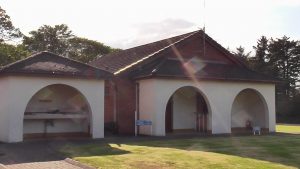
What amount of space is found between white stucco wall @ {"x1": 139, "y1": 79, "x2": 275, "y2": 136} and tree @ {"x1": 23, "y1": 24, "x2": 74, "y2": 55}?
125 feet

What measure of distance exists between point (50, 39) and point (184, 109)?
39092mm

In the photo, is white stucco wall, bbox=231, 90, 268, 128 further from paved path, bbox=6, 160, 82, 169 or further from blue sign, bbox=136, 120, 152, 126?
paved path, bbox=6, 160, 82, 169

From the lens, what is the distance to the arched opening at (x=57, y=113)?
22031 millimetres

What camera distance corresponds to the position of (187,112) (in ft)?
88.1

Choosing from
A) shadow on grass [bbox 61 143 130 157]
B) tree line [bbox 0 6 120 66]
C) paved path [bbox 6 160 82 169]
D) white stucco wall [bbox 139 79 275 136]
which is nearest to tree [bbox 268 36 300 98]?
tree line [bbox 0 6 120 66]

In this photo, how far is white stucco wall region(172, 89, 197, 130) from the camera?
26406mm

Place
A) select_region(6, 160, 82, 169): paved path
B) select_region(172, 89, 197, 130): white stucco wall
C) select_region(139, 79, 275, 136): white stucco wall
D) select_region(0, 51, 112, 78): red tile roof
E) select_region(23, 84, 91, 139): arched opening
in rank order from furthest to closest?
1. select_region(172, 89, 197, 130): white stucco wall
2. select_region(139, 79, 275, 136): white stucco wall
3. select_region(23, 84, 91, 139): arched opening
4. select_region(0, 51, 112, 78): red tile roof
5. select_region(6, 160, 82, 169): paved path

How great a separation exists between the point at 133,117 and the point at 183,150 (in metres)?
9.19

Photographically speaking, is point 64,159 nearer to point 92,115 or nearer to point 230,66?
point 92,115

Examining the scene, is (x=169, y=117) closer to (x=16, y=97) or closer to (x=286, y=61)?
(x=16, y=97)

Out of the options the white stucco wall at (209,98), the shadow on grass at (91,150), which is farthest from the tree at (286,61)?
the shadow on grass at (91,150)

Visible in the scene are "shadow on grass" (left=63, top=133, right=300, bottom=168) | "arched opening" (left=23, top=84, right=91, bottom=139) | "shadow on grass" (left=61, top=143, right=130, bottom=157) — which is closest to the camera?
"shadow on grass" (left=63, top=133, right=300, bottom=168)

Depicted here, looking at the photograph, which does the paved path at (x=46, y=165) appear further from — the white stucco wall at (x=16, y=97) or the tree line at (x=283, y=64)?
the tree line at (x=283, y=64)

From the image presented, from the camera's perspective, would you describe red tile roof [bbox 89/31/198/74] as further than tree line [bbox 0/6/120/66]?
No
